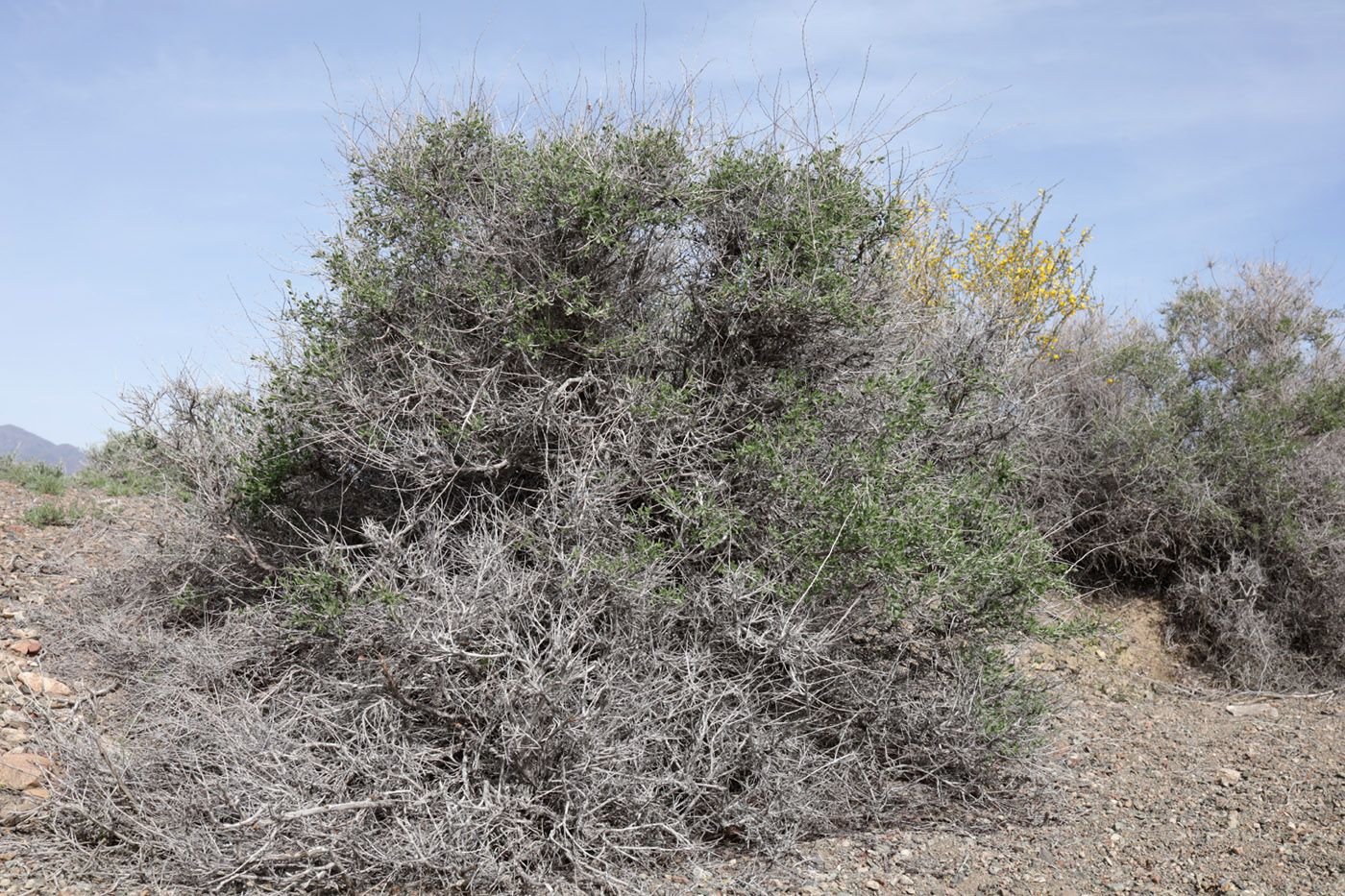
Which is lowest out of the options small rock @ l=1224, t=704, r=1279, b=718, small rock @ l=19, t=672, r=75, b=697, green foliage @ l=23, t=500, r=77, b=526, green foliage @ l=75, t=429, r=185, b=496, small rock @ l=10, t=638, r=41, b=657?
small rock @ l=1224, t=704, r=1279, b=718

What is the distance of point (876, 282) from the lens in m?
5.75

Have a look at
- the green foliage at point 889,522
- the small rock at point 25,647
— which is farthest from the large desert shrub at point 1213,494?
the small rock at point 25,647

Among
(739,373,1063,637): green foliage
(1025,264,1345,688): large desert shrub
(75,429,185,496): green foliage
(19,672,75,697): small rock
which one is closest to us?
(739,373,1063,637): green foliage

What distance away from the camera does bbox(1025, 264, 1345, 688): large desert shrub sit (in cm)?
785

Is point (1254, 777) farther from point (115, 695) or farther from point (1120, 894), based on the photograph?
point (115, 695)

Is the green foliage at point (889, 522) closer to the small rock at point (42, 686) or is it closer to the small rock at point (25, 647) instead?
the small rock at point (42, 686)

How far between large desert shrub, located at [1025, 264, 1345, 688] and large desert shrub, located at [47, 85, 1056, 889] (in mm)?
2986

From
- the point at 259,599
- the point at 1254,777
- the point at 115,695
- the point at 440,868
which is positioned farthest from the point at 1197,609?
the point at 115,695

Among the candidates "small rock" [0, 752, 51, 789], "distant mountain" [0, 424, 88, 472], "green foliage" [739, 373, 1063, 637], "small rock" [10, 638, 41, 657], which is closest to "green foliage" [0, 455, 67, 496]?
"distant mountain" [0, 424, 88, 472]

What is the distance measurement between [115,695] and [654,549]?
12.0 ft

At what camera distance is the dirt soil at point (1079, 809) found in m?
3.98

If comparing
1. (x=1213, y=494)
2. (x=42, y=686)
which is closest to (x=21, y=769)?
(x=42, y=686)

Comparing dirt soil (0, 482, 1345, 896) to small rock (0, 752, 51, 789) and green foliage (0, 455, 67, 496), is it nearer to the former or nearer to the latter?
small rock (0, 752, 51, 789)

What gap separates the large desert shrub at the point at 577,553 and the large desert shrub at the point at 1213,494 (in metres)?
2.99
